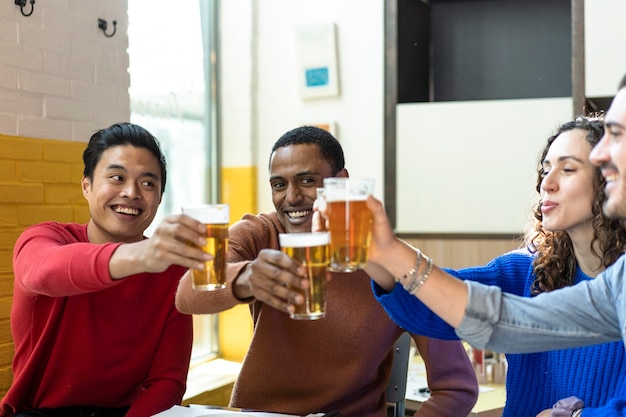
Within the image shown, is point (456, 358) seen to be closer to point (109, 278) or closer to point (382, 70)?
point (109, 278)

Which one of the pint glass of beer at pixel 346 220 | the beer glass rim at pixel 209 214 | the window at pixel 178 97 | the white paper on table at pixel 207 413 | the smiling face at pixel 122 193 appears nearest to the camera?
the pint glass of beer at pixel 346 220

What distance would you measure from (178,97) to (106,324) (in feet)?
7.94

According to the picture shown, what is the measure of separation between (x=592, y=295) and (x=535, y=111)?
251cm

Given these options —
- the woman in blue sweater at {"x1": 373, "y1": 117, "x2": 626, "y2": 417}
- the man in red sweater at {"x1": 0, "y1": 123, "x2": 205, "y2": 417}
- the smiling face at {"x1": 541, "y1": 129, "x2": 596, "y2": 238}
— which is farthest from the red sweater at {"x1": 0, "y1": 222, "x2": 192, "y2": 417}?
the smiling face at {"x1": 541, "y1": 129, "x2": 596, "y2": 238}

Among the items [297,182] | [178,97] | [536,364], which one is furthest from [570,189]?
[178,97]

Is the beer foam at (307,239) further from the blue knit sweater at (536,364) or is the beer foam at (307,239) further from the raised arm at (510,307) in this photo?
the blue knit sweater at (536,364)

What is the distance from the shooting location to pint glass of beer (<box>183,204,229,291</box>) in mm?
1474

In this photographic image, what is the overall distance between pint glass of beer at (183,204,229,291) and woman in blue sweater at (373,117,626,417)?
588 millimetres

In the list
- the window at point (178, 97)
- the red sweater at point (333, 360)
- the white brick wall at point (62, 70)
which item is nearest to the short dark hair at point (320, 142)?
the red sweater at point (333, 360)

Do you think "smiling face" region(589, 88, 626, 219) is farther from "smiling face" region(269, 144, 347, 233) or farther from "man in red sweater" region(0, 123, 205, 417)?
"man in red sweater" region(0, 123, 205, 417)

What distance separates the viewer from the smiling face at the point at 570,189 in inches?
76.4

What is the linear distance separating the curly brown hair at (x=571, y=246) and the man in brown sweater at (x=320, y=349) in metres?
0.34

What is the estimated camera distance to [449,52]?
4.48 m

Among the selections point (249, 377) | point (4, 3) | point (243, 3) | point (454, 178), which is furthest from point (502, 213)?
point (4, 3)
